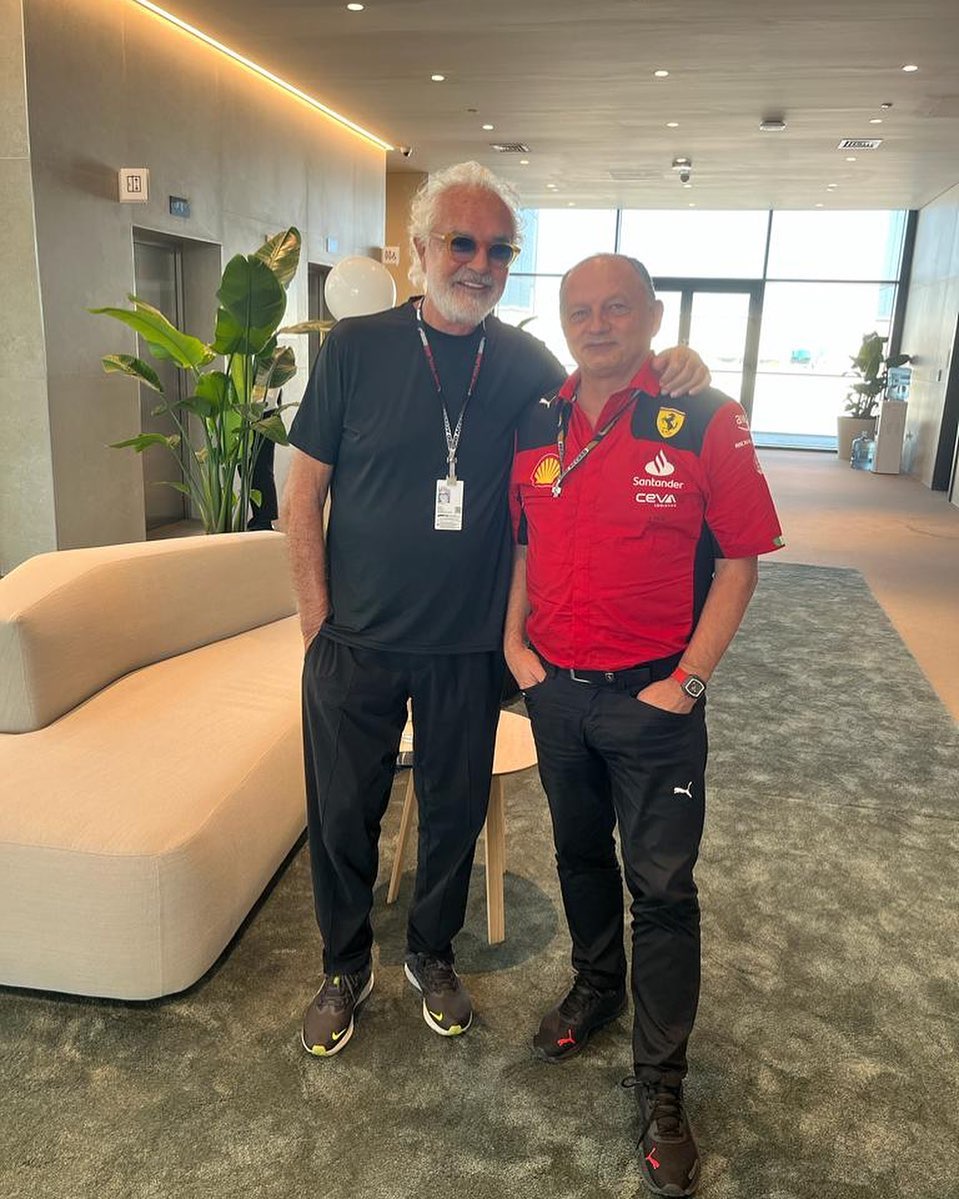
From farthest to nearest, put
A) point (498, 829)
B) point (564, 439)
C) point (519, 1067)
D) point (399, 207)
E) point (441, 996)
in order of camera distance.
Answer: point (399, 207) → point (498, 829) → point (441, 996) → point (519, 1067) → point (564, 439)

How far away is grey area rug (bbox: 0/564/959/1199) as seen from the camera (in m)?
1.74

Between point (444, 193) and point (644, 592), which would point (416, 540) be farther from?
point (444, 193)

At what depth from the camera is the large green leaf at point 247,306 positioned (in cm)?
457

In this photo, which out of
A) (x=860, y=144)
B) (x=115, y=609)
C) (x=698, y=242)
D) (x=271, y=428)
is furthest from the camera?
(x=698, y=242)

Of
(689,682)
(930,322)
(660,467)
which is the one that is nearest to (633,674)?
(689,682)

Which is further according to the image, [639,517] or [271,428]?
[271,428]

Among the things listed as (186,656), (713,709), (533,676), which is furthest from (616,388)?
(713,709)

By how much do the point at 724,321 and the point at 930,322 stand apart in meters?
3.62

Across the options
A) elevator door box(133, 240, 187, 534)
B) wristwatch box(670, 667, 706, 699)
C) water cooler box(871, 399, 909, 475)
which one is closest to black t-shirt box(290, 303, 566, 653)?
wristwatch box(670, 667, 706, 699)

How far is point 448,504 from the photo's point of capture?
1.88 meters

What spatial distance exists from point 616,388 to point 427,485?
1.30 feet

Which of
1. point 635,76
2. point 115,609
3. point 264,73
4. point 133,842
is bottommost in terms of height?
point 133,842

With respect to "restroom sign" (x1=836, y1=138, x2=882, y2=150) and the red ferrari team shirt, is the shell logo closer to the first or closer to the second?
the red ferrari team shirt

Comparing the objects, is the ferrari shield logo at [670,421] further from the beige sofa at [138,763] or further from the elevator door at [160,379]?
the elevator door at [160,379]
